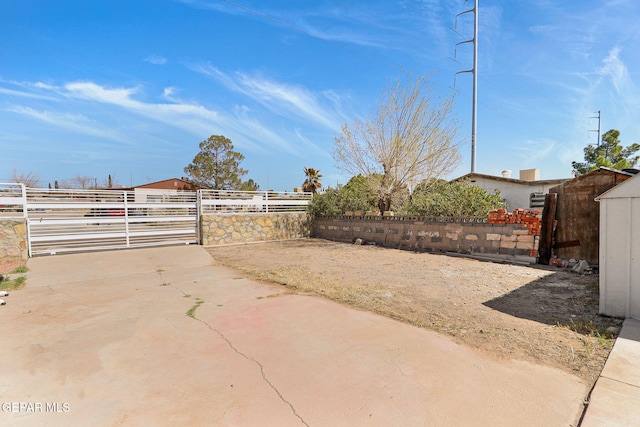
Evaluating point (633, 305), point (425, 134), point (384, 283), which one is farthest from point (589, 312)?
point (425, 134)

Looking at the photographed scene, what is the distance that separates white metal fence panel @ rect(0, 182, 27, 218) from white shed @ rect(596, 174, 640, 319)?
11.9 metres

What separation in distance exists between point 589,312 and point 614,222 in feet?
3.73

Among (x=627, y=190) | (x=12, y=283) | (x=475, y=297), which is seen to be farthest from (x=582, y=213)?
(x=12, y=283)

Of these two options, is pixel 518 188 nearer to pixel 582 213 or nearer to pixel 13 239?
pixel 582 213

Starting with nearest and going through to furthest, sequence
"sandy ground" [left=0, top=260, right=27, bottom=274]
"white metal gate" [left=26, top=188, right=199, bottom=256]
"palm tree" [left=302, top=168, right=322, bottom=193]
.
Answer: "sandy ground" [left=0, top=260, right=27, bottom=274]
"white metal gate" [left=26, top=188, right=199, bottom=256]
"palm tree" [left=302, top=168, right=322, bottom=193]

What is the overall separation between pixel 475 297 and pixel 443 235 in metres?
4.50

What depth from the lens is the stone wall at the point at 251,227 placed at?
1091 cm

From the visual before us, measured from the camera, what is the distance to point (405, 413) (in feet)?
6.57

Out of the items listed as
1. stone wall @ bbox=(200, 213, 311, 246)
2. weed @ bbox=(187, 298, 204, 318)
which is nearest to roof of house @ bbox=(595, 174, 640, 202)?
weed @ bbox=(187, 298, 204, 318)

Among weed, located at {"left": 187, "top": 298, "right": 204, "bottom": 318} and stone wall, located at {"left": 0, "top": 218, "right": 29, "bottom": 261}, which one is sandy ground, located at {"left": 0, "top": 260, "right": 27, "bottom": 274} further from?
weed, located at {"left": 187, "top": 298, "right": 204, "bottom": 318}

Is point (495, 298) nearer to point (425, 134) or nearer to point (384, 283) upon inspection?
point (384, 283)

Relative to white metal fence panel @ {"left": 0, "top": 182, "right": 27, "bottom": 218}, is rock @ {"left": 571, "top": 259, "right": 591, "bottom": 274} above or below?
below

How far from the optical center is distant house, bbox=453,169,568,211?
15.1 metres

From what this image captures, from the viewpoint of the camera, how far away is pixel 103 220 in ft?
30.2
